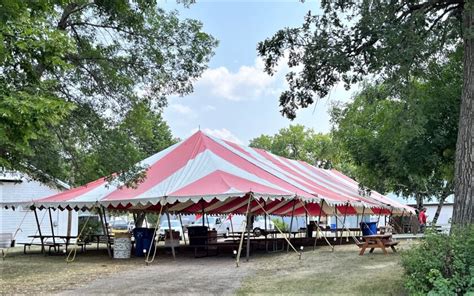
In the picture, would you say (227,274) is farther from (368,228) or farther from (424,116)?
(368,228)

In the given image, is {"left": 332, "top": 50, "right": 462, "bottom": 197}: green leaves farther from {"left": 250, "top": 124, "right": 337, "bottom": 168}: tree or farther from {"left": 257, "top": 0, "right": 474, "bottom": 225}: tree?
{"left": 250, "top": 124, "right": 337, "bottom": 168}: tree

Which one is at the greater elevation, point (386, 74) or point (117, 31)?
point (117, 31)

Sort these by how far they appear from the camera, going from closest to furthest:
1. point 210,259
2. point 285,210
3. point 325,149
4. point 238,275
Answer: point 238,275
point 210,259
point 285,210
point 325,149

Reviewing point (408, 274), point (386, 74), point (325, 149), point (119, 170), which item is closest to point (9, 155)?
point (119, 170)

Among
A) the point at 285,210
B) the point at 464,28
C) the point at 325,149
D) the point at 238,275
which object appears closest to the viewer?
the point at 464,28

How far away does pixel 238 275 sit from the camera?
1007 centimetres

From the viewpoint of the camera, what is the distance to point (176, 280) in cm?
949

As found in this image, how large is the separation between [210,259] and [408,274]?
8089 millimetres

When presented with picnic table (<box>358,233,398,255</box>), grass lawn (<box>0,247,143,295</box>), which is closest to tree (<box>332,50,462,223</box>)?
picnic table (<box>358,233,398,255</box>)

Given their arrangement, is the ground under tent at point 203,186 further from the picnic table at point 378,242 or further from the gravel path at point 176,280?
the picnic table at point 378,242

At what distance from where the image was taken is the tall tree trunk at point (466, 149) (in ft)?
25.9

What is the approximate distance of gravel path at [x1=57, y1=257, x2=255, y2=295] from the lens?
8.25 m

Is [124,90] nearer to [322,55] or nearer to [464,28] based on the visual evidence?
[322,55]

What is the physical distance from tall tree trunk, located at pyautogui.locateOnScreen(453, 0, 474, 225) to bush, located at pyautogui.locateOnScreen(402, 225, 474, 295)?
1.35m
